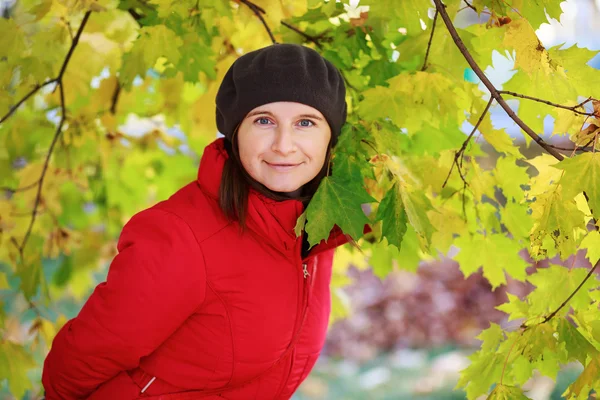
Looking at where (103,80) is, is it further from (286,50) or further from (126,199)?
(286,50)

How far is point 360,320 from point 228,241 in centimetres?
387

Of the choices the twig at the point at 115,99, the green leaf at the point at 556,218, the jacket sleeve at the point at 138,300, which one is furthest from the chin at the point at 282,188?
the twig at the point at 115,99

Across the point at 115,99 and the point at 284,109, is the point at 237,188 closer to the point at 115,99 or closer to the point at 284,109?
the point at 284,109

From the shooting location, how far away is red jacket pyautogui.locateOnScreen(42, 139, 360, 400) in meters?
1.47

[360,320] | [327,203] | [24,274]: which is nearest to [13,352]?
[24,274]

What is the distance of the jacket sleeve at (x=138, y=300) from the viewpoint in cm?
146

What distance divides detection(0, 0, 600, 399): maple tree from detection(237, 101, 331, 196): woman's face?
0.07 meters

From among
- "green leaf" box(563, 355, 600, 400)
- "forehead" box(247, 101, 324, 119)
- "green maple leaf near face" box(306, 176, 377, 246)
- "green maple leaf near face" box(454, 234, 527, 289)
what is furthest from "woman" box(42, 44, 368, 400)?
"green leaf" box(563, 355, 600, 400)

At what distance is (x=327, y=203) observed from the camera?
1488 mm

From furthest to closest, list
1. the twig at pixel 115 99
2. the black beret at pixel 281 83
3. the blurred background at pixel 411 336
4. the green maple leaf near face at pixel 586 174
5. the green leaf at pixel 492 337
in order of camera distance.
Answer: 1. the blurred background at pixel 411 336
2. the twig at pixel 115 99
3. the green leaf at pixel 492 337
4. the black beret at pixel 281 83
5. the green maple leaf near face at pixel 586 174

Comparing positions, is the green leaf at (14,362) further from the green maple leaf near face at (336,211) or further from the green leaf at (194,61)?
the green maple leaf near face at (336,211)

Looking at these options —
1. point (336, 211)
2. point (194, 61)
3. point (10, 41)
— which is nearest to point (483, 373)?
point (336, 211)

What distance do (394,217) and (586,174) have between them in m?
0.38

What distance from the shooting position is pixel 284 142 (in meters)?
1.52
